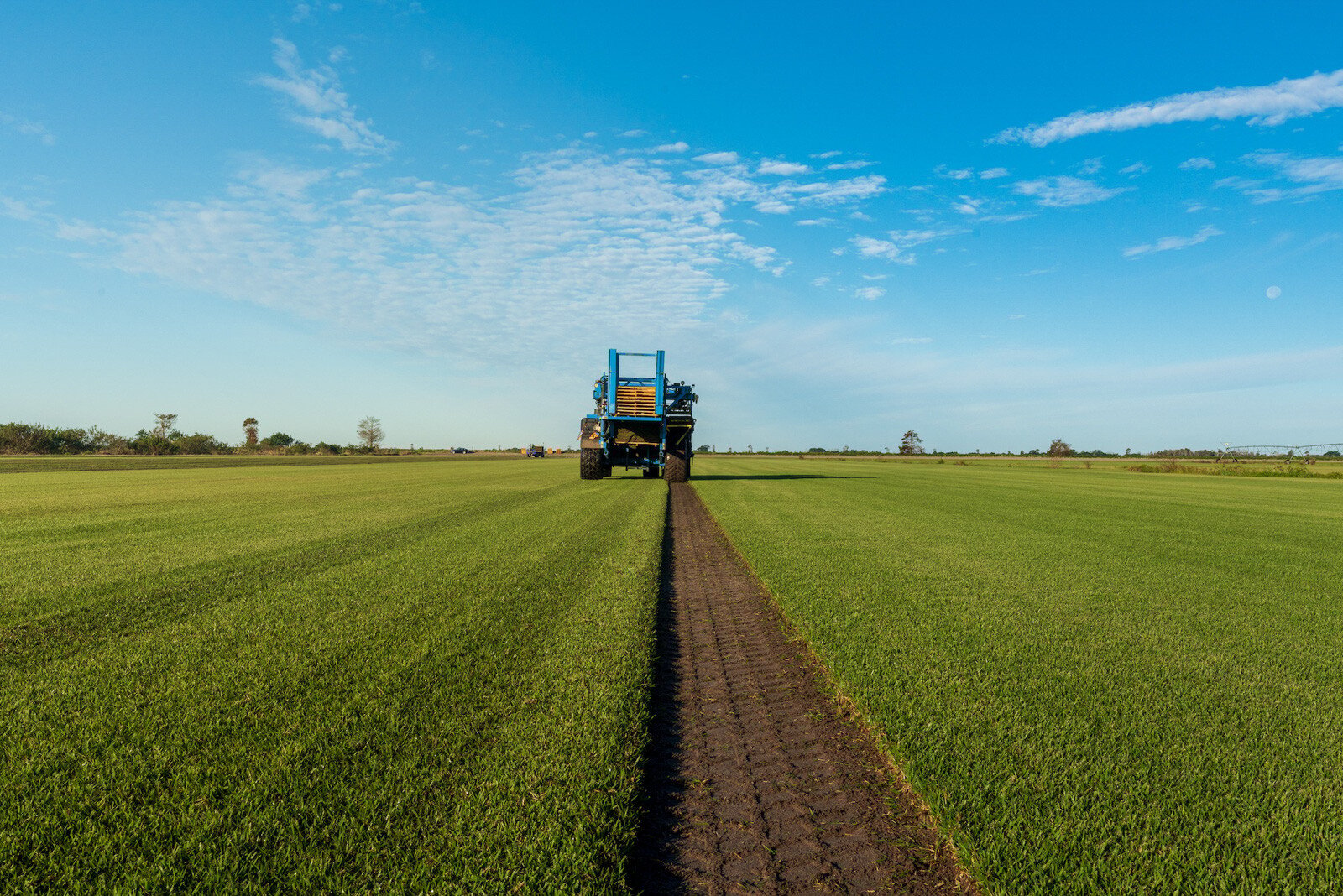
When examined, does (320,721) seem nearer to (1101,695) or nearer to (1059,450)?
(1101,695)

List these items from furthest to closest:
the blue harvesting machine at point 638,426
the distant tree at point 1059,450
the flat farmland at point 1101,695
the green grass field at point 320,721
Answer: the distant tree at point 1059,450 < the blue harvesting machine at point 638,426 < the flat farmland at point 1101,695 < the green grass field at point 320,721

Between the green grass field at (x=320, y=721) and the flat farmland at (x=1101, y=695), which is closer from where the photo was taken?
the green grass field at (x=320, y=721)

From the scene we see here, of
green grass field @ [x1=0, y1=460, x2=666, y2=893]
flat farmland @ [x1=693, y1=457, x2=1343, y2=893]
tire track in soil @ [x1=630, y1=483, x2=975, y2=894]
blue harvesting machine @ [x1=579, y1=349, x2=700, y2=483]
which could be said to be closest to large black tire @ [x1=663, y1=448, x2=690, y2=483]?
blue harvesting machine @ [x1=579, y1=349, x2=700, y2=483]

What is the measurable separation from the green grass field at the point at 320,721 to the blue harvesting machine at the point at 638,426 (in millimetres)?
13976

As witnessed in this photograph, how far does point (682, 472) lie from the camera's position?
23.2 metres

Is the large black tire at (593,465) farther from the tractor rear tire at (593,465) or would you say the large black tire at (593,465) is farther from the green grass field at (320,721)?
the green grass field at (320,721)

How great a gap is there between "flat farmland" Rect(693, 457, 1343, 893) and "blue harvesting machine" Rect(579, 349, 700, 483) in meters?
12.6

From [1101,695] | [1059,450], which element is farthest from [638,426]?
[1059,450]

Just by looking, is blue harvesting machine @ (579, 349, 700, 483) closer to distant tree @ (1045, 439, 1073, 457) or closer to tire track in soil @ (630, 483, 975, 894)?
tire track in soil @ (630, 483, 975, 894)

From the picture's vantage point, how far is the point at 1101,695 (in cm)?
394

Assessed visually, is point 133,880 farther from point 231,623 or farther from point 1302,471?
point 1302,471

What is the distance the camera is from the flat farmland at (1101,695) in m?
2.42

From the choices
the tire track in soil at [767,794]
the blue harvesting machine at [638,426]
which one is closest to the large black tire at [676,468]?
the blue harvesting machine at [638,426]

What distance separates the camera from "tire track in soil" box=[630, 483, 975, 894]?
2355 millimetres
